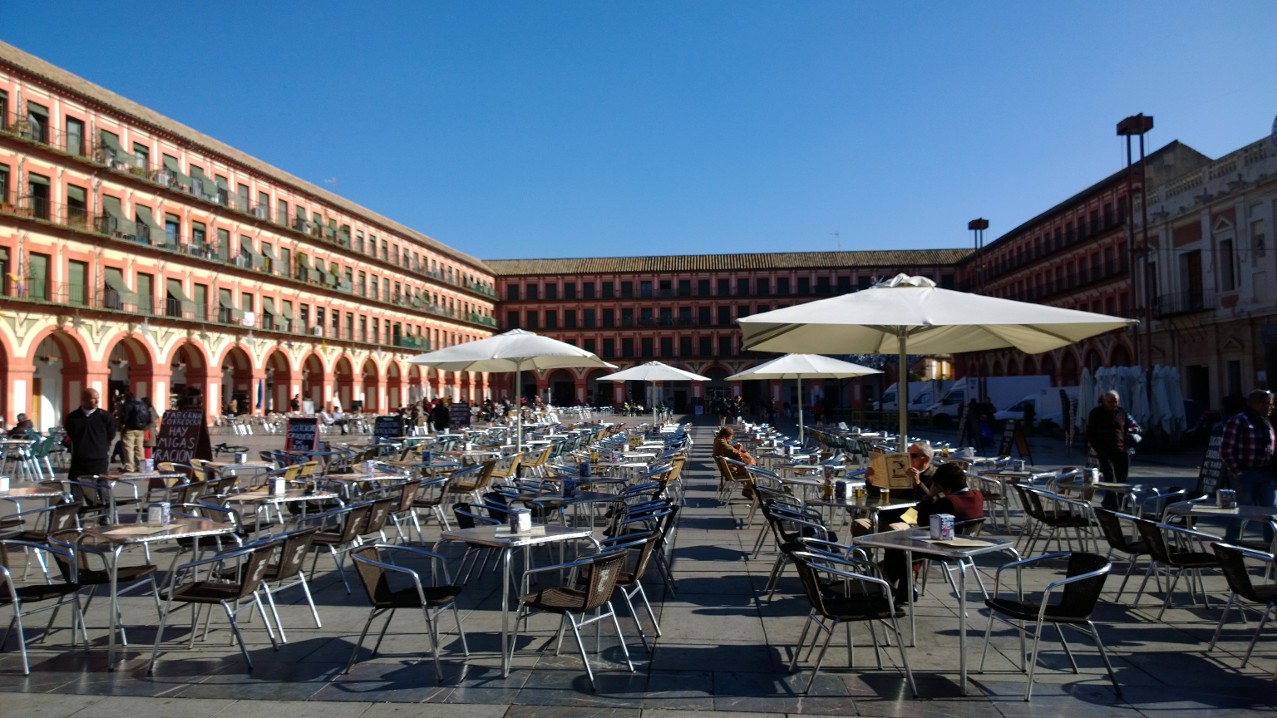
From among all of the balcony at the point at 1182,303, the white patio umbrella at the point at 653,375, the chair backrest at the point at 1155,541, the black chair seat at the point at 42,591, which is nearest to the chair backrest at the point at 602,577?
the black chair seat at the point at 42,591

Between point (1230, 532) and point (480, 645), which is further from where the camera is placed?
point (1230, 532)

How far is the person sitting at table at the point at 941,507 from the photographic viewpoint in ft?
15.3

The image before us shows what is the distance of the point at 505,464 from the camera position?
1084 cm

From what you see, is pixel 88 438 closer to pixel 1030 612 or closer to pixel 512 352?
pixel 512 352

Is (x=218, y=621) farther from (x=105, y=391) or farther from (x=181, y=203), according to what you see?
(x=181, y=203)

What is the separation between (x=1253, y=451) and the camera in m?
6.89

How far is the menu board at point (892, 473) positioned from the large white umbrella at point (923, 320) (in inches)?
11.2

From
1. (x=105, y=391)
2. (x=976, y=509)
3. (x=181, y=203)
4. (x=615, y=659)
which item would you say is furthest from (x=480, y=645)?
(x=181, y=203)

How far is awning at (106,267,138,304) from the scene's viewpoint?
27062mm

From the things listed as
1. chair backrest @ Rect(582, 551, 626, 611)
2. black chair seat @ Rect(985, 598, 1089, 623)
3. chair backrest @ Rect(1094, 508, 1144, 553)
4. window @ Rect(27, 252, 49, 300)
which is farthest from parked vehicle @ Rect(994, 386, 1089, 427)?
window @ Rect(27, 252, 49, 300)

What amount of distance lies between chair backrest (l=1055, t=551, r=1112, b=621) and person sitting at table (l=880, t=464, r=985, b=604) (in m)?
0.80

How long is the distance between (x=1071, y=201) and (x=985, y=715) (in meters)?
39.6

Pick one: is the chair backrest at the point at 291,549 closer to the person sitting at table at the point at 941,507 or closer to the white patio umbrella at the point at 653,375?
the person sitting at table at the point at 941,507

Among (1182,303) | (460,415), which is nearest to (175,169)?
(460,415)
